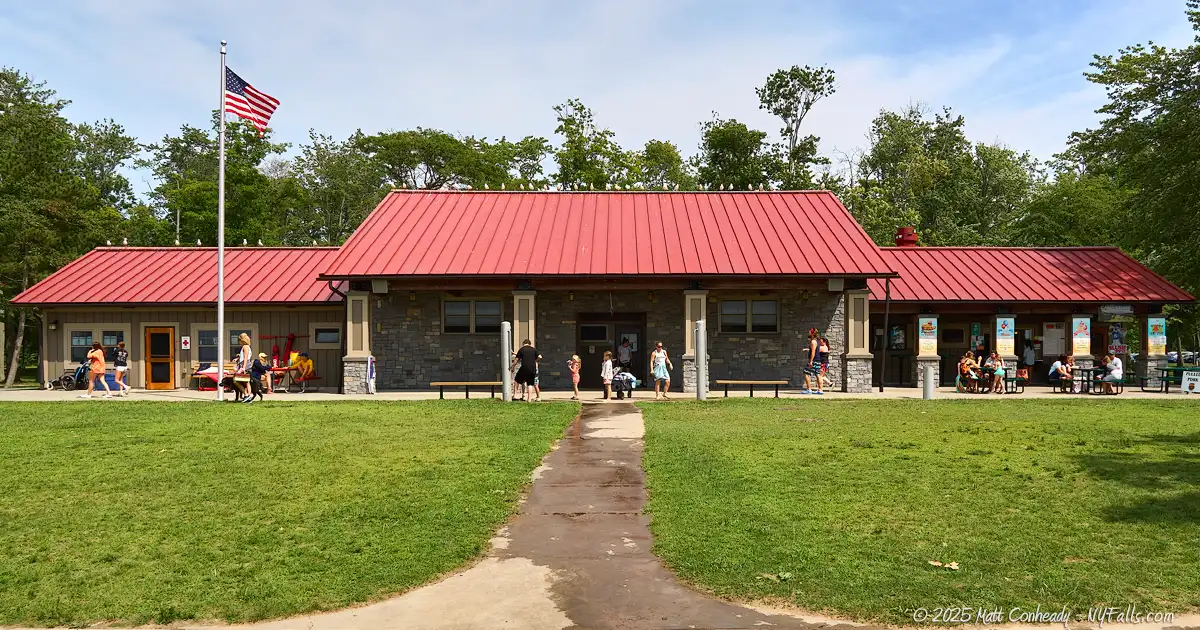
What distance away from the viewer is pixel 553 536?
7129 mm

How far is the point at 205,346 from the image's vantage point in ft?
79.4

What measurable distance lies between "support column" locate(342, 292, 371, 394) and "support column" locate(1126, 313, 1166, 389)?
73.2 ft

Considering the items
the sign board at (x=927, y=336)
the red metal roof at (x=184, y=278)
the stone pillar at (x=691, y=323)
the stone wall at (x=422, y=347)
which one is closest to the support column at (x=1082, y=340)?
the sign board at (x=927, y=336)

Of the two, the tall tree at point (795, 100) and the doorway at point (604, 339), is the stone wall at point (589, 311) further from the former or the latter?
the tall tree at point (795, 100)

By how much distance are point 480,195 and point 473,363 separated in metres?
6.91

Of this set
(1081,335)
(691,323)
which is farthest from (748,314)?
(1081,335)

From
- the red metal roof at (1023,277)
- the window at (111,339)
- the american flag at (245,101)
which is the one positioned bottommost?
the window at (111,339)

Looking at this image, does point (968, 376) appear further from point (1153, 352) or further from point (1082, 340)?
point (1153, 352)

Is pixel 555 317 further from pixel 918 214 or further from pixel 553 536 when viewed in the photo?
pixel 918 214

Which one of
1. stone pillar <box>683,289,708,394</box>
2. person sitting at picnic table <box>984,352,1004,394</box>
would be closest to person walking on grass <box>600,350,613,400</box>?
stone pillar <box>683,289,708,394</box>

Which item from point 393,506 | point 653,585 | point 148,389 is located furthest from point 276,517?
point 148,389

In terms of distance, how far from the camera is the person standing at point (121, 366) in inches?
845

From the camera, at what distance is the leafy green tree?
149ft

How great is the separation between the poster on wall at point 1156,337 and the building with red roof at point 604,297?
0.06 m
